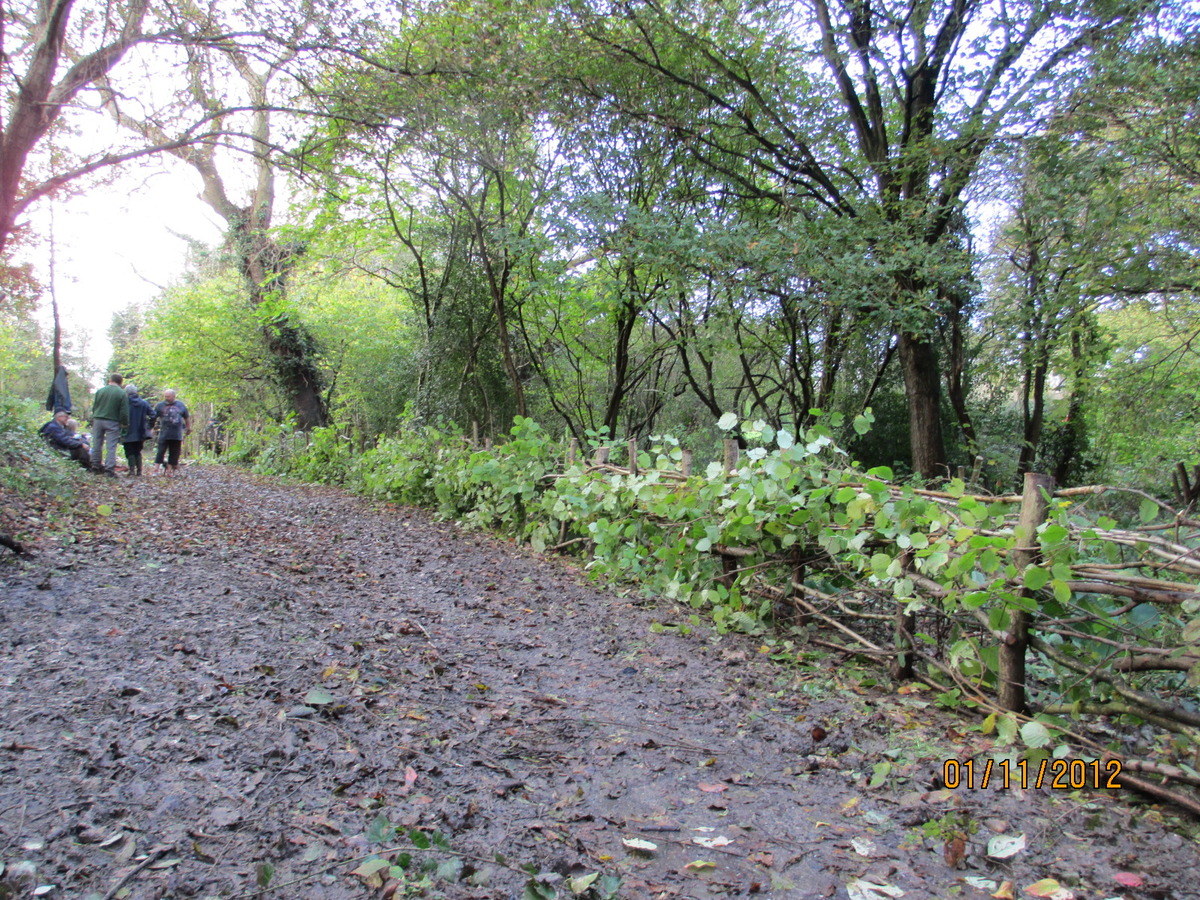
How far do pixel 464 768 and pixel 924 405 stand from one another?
8467 mm

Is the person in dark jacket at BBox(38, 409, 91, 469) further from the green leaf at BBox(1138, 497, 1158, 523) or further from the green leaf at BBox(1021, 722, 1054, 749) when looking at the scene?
the green leaf at BBox(1138, 497, 1158, 523)

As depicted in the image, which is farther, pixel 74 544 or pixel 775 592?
pixel 74 544

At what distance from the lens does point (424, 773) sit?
2.46 meters

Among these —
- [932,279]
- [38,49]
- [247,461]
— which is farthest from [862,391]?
[247,461]

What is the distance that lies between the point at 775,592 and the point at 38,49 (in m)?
7.02

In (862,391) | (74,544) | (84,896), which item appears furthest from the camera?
(862,391)

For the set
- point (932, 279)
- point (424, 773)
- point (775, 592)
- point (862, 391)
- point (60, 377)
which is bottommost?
point (424, 773)

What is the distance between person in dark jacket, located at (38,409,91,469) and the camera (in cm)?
961

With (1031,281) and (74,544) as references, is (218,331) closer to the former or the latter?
(74,544)

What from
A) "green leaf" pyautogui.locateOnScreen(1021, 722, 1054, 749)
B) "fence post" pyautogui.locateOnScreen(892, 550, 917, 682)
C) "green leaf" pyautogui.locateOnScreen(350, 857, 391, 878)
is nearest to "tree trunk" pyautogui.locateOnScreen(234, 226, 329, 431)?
"fence post" pyautogui.locateOnScreen(892, 550, 917, 682)

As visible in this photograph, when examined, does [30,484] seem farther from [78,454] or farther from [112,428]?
[112,428]

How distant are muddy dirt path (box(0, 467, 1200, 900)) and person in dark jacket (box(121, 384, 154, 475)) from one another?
7.61 meters
